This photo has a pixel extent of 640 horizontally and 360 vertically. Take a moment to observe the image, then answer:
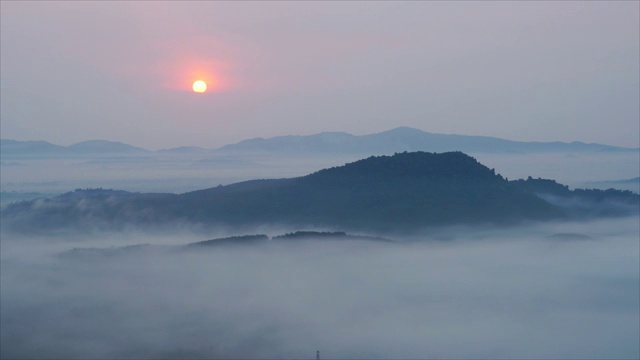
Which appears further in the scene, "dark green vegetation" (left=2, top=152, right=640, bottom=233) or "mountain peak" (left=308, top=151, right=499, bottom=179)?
"mountain peak" (left=308, top=151, right=499, bottom=179)

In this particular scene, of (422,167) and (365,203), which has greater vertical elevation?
(422,167)

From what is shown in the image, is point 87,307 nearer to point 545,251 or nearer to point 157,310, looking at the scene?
point 157,310

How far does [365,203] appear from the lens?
15100cm

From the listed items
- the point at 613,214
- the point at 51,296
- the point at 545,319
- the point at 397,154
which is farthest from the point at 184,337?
the point at 613,214

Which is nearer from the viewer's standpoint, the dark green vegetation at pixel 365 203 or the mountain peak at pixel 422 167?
the dark green vegetation at pixel 365 203

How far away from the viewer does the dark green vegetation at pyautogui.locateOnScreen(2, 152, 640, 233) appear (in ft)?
482

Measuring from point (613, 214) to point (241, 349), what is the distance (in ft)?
313

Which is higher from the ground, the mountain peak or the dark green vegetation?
the mountain peak

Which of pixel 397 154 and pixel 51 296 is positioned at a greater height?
pixel 397 154

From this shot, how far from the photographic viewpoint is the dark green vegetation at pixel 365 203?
146875mm

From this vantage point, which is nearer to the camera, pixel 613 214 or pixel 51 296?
pixel 51 296

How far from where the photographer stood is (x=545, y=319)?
4636 inches

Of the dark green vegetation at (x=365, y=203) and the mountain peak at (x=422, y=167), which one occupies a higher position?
the mountain peak at (x=422, y=167)

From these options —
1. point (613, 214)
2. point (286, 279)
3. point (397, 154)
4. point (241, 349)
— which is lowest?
point (241, 349)
